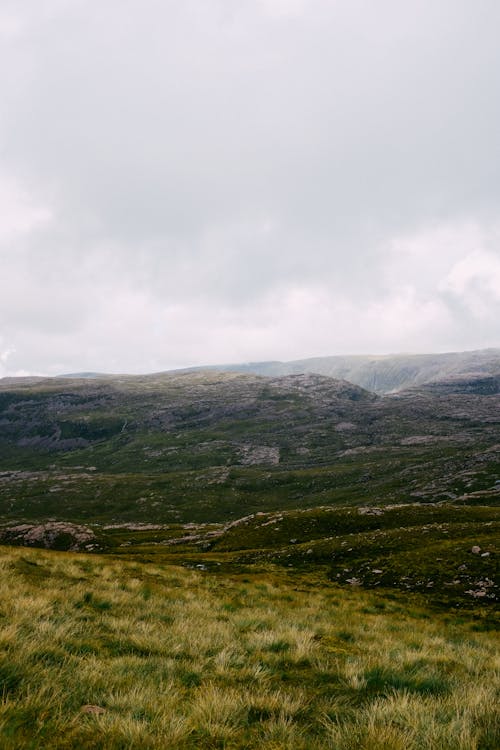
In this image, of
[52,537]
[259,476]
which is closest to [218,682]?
[52,537]

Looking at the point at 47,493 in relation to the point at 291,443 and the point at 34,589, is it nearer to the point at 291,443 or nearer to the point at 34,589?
the point at 291,443

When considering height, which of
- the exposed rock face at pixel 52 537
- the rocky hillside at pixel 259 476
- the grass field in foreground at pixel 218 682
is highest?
the grass field in foreground at pixel 218 682

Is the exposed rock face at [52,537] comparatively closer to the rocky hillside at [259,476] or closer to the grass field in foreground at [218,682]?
the rocky hillside at [259,476]

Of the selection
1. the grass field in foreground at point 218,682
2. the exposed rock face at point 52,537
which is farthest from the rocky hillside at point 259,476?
the grass field in foreground at point 218,682

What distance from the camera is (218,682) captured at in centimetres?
662

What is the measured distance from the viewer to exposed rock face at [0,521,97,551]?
224ft

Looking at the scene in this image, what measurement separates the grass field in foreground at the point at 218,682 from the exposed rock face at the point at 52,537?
64674 millimetres

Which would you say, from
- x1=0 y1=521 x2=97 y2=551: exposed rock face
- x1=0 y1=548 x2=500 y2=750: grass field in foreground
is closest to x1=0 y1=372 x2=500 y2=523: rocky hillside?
x1=0 y1=521 x2=97 y2=551: exposed rock face

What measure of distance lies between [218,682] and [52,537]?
251ft

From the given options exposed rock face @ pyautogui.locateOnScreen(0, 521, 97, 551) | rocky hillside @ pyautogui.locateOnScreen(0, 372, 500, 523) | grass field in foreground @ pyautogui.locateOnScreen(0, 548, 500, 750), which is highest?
grass field in foreground @ pyautogui.locateOnScreen(0, 548, 500, 750)

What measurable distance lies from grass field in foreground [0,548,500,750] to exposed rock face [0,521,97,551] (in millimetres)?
64674

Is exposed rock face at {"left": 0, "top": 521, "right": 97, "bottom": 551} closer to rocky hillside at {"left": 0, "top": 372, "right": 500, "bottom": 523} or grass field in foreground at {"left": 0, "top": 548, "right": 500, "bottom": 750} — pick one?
rocky hillside at {"left": 0, "top": 372, "right": 500, "bottom": 523}

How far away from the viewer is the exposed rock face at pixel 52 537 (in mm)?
68250

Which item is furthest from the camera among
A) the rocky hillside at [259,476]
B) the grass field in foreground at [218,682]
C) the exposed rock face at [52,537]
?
the rocky hillside at [259,476]
